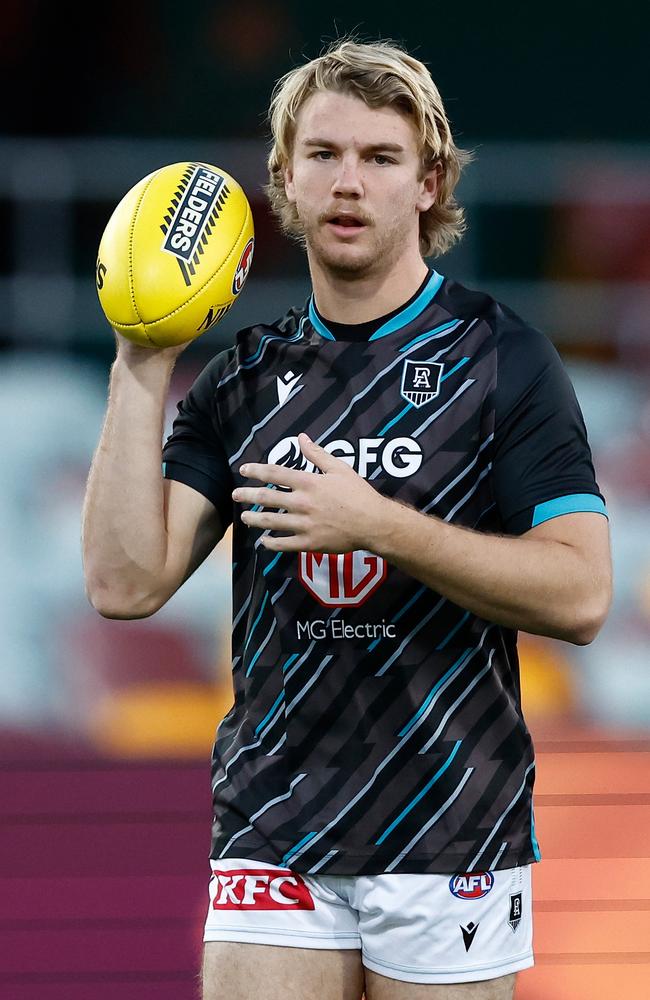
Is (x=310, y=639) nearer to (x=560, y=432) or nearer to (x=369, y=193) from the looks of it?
(x=560, y=432)

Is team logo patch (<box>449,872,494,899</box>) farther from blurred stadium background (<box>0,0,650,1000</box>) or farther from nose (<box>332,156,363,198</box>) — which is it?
blurred stadium background (<box>0,0,650,1000</box>)

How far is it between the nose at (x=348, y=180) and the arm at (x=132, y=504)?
1.23 ft

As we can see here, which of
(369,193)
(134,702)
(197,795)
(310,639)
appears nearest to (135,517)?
(310,639)

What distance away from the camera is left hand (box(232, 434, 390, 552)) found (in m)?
2.04

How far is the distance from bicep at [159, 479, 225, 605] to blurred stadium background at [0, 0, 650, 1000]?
1841mm

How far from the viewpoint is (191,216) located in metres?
2.41

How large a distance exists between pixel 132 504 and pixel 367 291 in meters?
0.53

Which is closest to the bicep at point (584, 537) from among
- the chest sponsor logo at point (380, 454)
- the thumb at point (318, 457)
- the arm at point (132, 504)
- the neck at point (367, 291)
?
the chest sponsor logo at point (380, 454)

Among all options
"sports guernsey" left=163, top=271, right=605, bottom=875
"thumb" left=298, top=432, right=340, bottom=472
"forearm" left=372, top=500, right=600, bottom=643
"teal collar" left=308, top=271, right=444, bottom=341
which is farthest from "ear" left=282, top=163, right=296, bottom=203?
"forearm" left=372, top=500, right=600, bottom=643

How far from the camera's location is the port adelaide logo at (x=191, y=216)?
2.38 meters

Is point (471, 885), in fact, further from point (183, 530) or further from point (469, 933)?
point (183, 530)

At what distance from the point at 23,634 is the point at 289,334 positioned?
466cm

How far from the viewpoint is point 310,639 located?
235 centimetres

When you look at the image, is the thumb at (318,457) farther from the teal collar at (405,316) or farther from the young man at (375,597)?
the teal collar at (405,316)
